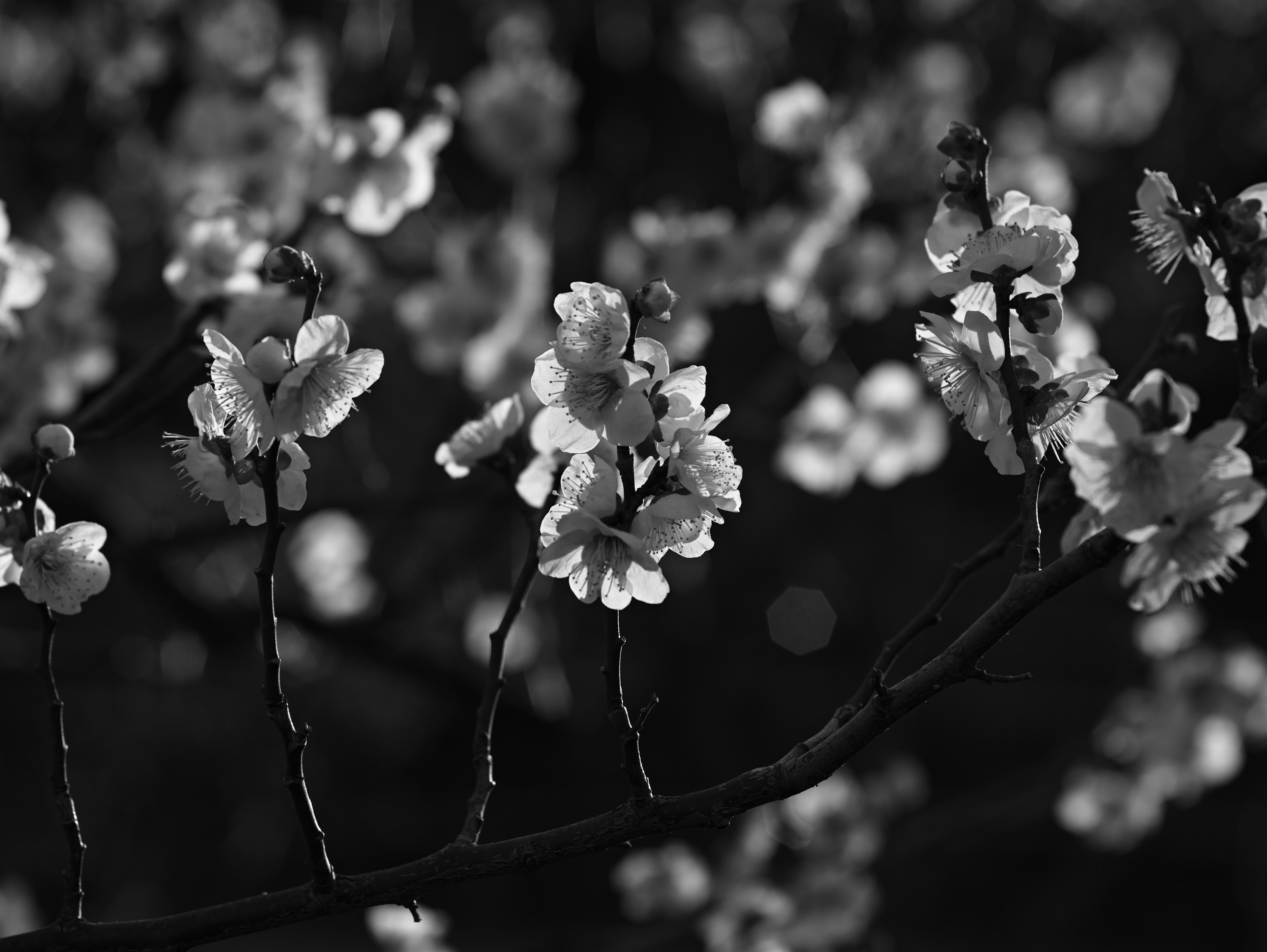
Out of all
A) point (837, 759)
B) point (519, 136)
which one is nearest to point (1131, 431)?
point (837, 759)

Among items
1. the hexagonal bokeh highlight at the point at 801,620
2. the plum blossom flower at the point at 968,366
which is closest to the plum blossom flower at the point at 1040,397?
the plum blossom flower at the point at 968,366

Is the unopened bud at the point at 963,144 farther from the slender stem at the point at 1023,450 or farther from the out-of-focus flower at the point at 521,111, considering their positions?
the out-of-focus flower at the point at 521,111

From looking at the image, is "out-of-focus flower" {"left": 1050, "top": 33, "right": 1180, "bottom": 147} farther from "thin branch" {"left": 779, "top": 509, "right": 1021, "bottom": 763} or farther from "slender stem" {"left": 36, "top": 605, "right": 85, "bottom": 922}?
"slender stem" {"left": 36, "top": 605, "right": 85, "bottom": 922}

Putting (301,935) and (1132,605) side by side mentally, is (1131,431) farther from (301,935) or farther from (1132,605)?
(301,935)

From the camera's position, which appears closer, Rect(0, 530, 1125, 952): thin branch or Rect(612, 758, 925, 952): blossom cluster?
Rect(0, 530, 1125, 952): thin branch

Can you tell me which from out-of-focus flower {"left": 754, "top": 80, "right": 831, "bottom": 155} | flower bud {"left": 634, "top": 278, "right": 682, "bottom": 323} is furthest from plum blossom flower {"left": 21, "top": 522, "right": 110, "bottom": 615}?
out-of-focus flower {"left": 754, "top": 80, "right": 831, "bottom": 155}

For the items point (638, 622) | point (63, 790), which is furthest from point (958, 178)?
point (638, 622)

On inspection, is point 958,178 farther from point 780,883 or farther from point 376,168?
point 780,883
